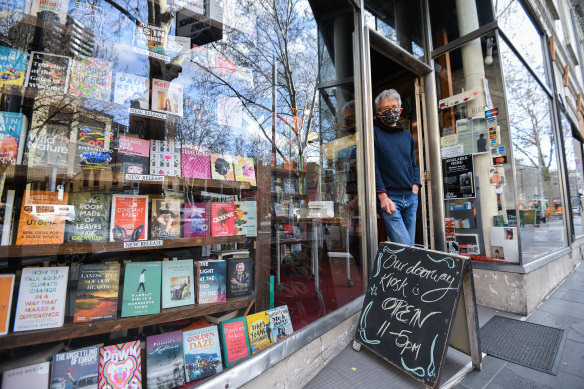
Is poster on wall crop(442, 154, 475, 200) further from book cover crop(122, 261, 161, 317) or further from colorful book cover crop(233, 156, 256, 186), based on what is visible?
book cover crop(122, 261, 161, 317)

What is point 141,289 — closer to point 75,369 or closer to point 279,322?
point 75,369

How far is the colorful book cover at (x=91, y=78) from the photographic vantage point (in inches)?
48.1

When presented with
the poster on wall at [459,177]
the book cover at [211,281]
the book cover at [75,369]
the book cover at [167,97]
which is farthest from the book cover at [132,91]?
the poster on wall at [459,177]

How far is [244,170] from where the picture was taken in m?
1.74

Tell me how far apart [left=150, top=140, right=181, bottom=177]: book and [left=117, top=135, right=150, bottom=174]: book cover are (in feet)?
0.09

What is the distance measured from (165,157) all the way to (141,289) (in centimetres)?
72

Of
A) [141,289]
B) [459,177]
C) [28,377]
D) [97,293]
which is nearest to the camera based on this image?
[28,377]

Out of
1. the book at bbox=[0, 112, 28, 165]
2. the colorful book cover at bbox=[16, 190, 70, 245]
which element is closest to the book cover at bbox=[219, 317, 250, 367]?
the colorful book cover at bbox=[16, 190, 70, 245]

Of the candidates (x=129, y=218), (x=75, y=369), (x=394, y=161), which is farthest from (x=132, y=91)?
(x=394, y=161)

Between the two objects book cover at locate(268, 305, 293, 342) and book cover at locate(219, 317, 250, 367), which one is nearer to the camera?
book cover at locate(219, 317, 250, 367)

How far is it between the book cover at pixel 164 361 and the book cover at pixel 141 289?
146mm

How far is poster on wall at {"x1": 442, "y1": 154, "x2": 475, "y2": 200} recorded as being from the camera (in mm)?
2686

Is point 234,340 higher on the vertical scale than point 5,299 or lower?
lower

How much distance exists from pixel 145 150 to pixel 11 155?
1.65ft
